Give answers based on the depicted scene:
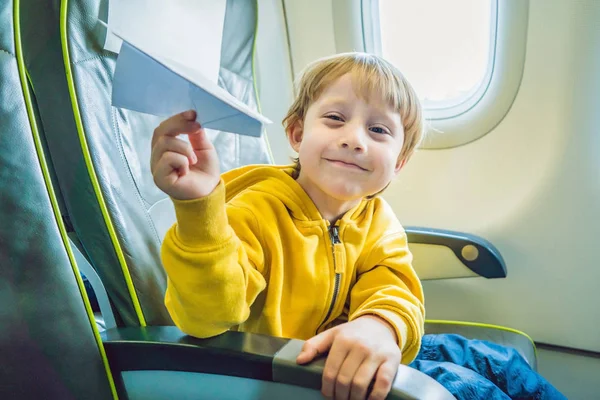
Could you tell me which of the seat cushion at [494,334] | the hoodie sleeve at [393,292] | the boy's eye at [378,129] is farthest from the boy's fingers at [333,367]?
the seat cushion at [494,334]

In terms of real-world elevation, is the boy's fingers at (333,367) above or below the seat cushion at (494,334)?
above

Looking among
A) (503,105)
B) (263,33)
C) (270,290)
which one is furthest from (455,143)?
(270,290)

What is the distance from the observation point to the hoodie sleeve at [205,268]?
1.85 ft

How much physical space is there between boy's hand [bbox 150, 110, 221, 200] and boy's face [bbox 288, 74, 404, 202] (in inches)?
10.1

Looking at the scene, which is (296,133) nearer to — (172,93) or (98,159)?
(98,159)

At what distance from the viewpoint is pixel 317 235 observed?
0.83 m

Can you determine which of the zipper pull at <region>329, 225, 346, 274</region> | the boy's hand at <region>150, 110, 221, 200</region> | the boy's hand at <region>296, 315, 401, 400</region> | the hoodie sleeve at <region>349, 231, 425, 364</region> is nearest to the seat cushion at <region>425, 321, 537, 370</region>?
the hoodie sleeve at <region>349, 231, 425, 364</region>

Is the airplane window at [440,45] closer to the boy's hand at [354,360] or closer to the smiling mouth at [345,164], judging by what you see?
the smiling mouth at [345,164]

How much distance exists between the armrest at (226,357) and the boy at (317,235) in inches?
0.7

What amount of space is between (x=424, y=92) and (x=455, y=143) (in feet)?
0.72

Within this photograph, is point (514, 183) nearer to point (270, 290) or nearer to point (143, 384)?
point (270, 290)

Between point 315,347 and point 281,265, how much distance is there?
6.7 inches

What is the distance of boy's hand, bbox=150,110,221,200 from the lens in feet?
1.70

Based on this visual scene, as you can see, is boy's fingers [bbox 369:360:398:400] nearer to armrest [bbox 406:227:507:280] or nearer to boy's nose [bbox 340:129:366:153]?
boy's nose [bbox 340:129:366:153]
